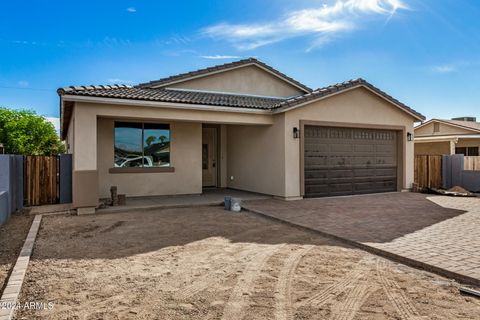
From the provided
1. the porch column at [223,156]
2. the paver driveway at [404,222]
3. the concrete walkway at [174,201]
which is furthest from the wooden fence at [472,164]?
the porch column at [223,156]

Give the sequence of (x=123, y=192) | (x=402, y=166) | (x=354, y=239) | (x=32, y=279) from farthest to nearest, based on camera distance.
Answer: (x=402, y=166)
(x=123, y=192)
(x=354, y=239)
(x=32, y=279)

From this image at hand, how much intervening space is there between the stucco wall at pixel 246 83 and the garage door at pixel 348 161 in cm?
478

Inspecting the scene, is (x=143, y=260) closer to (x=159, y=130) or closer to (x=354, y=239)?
(x=354, y=239)

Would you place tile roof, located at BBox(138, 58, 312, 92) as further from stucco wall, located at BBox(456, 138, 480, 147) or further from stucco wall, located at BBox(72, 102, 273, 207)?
stucco wall, located at BBox(456, 138, 480, 147)

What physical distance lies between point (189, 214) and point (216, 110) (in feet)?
11.6

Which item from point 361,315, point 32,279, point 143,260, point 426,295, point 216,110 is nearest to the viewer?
point 361,315

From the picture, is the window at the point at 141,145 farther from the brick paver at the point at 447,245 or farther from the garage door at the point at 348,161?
the brick paver at the point at 447,245

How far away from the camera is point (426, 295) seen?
398 cm

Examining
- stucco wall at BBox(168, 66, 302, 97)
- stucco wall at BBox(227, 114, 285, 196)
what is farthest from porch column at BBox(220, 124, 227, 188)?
stucco wall at BBox(168, 66, 302, 97)

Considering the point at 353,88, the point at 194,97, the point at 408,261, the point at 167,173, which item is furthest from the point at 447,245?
the point at 167,173

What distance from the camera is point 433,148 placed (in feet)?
79.9

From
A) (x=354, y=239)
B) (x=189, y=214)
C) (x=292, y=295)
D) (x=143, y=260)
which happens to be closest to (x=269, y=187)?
(x=189, y=214)

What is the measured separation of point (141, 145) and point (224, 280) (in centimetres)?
877

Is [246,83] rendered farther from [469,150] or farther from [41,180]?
[469,150]
